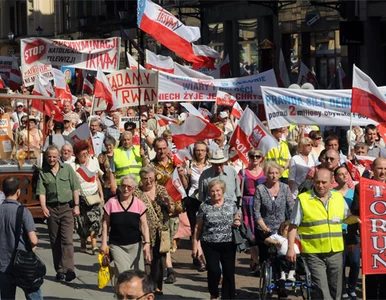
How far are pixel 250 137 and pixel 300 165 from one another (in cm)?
119

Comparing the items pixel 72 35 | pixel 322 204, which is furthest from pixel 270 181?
pixel 72 35

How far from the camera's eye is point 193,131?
1467 cm

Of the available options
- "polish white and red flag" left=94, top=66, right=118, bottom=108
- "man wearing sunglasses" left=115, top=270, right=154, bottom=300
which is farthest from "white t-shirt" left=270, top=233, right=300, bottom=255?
"polish white and red flag" left=94, top=66, right=118, bottom=108

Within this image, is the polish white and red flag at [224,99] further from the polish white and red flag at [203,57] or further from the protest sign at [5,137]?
the protest sign at [5,137]

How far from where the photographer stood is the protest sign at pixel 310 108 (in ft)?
51.2

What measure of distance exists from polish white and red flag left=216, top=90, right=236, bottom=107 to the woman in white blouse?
5605 millimetres

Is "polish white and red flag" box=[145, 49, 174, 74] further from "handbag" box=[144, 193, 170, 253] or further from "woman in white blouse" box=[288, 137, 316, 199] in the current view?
"handbag" box=[144, 193, 170, 253]

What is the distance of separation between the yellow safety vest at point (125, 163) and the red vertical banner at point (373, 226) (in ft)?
18.3

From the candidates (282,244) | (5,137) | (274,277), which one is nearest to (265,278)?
(274,277)

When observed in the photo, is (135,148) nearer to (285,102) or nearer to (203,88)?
(285,102)

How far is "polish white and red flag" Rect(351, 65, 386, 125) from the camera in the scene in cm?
1345

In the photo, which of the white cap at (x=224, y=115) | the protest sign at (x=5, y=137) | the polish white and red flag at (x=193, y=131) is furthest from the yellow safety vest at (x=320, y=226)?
the white cap at (x=224, y=115)

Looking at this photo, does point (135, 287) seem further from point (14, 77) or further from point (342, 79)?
point (14, 77)

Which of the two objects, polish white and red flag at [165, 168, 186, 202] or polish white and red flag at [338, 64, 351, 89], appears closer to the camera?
polish white and red flag at [165, 168, 186, 202]
